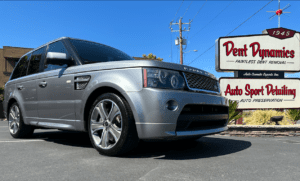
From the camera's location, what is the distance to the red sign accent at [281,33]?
9853 millimetres

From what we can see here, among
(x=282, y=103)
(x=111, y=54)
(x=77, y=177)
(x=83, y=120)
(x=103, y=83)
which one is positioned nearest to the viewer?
(x=77, y=177)

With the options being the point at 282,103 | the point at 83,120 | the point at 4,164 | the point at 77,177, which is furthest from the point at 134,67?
the point at 282,103

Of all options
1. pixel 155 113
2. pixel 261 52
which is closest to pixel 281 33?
pixel 261 52

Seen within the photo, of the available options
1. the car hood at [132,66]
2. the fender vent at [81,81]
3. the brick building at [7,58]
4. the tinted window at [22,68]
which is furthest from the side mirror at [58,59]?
the brick building at [7,58]

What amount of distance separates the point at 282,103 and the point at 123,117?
851 cm

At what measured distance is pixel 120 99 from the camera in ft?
9.66

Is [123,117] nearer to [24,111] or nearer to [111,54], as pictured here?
[111,54]

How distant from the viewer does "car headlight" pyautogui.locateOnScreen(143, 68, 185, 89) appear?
2.80 metres

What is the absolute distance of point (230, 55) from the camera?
9500 mm

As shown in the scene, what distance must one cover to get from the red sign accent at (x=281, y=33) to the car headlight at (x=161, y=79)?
8650mm

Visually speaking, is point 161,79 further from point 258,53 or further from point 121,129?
point 258,53

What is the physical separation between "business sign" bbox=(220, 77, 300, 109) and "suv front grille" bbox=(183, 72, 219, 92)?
18.8ft

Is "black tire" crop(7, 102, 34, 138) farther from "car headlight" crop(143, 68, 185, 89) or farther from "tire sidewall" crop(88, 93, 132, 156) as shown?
"car headlight" crop(143, 68, 185, 89)

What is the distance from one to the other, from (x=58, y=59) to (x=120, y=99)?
1323 mm
